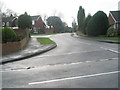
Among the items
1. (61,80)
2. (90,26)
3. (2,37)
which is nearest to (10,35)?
(2,37)

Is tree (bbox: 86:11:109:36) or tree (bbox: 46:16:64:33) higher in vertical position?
tree (bbox: 46:16:64:33)

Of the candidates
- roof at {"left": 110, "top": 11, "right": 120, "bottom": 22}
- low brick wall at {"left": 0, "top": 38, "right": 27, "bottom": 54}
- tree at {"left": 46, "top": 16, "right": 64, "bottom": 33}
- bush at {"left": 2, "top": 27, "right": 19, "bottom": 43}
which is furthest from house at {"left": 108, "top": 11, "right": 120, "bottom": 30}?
tree at {"left": 46, "top": 16, "right": 64, "bottom": 33}

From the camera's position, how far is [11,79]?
639cm

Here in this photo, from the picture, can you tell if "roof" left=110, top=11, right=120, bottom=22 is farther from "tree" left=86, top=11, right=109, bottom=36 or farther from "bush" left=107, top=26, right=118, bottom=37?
"bush" left=107, top=26, right=118, bottom=37

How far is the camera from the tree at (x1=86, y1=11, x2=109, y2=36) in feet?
103

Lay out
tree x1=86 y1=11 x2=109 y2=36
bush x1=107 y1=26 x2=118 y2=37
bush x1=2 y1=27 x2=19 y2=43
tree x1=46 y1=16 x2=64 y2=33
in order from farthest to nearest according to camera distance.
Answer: tree x1=46 y1=16 x2=64 y2=33 < tree x1=86 y1=11 x2=109 y2=36 < bush x1=107 y1=26 x2=118 y2=37 < bush x1=2 y1=27 x2=19 y2=43

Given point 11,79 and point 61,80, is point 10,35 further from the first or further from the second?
point 61,80

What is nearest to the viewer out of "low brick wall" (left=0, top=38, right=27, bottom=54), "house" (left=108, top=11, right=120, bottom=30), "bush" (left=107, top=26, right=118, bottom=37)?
"low brick wall" (left=0, top=38, right=27, bottom=54)

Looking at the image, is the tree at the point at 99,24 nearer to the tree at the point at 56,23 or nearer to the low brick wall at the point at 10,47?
the low brick wall at the point at 10,47

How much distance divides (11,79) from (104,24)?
91.0 feet

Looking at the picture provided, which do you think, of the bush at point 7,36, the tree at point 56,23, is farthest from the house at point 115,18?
the tree at point 56,23

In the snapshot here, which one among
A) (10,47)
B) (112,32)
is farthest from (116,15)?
(10,47)

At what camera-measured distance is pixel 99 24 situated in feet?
103

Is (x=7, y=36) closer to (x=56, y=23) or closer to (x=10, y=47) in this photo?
(x=10, y=47)
